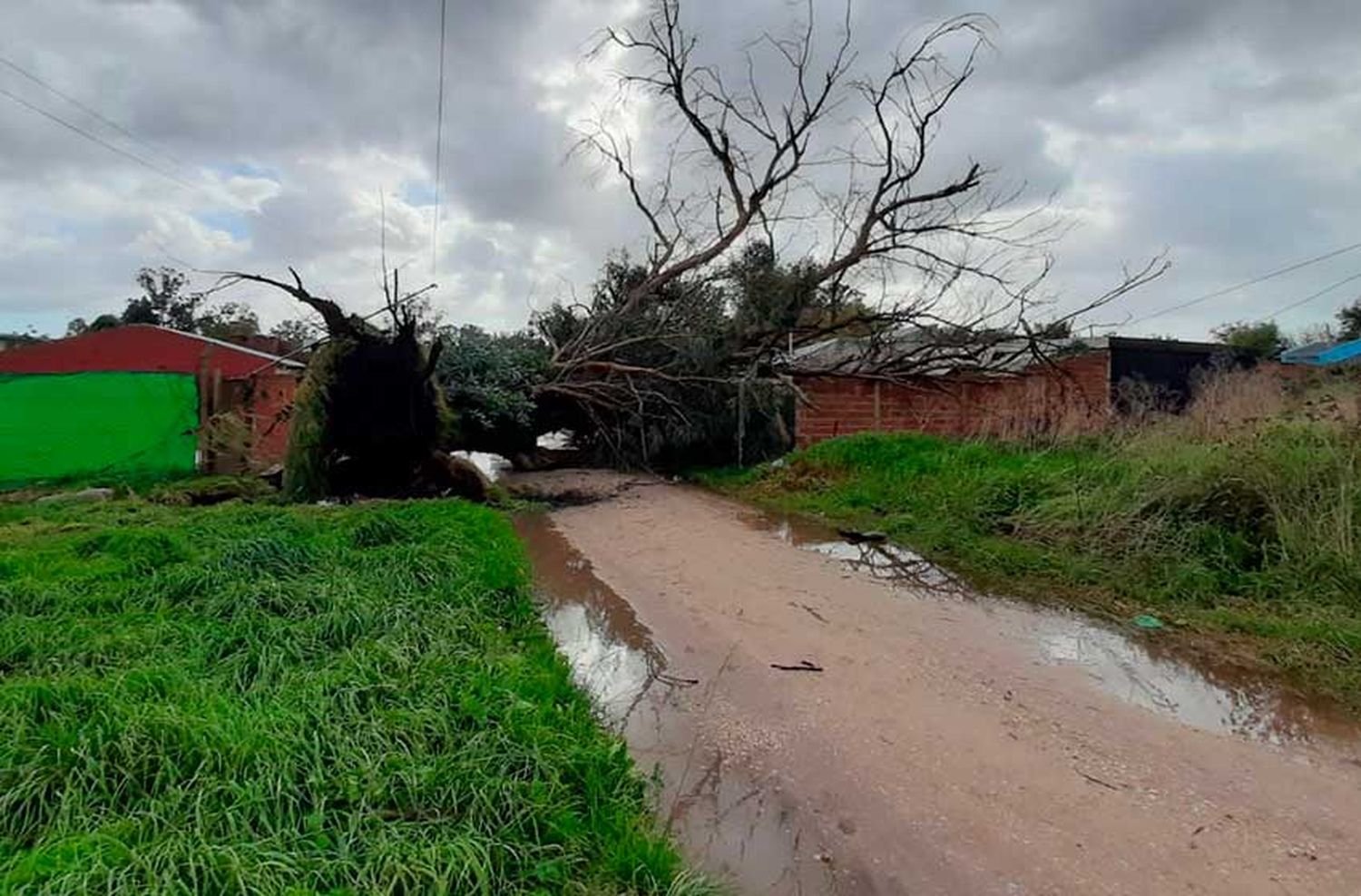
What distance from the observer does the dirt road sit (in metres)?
2.48

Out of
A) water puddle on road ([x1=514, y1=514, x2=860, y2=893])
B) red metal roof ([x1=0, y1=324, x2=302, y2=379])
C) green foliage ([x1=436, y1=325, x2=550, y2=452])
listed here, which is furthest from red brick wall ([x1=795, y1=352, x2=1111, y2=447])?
red metal roof ([x1=0, y1=324, x2=302, y2=379])

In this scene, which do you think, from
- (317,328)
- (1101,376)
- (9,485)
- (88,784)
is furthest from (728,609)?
(1101,376)

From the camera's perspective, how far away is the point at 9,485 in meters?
8.54

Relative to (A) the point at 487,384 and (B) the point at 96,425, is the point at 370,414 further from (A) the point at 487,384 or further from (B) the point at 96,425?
(B) the point at 96,425

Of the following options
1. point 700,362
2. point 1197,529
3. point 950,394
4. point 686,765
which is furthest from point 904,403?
point 686,765

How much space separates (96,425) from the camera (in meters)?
9.08

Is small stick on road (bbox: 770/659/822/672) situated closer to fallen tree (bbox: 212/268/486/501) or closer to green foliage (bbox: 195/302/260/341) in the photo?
fallen tree (bbox: 212/268/486/501)

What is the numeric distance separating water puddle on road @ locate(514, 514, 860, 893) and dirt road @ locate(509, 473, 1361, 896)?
12 mm

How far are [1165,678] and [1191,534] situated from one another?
7.31 ft

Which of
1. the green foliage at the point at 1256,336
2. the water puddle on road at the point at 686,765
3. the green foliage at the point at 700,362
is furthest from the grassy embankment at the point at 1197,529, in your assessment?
the green foliage at the point at 1256,336

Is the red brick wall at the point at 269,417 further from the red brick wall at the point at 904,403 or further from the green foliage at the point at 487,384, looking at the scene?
the red brick wall at the point at 904,403

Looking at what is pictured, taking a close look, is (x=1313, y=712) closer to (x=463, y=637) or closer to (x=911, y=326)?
(x=463, y=637)

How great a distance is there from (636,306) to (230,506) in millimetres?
7849

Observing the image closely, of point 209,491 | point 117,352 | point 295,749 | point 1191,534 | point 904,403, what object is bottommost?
point 295,749
